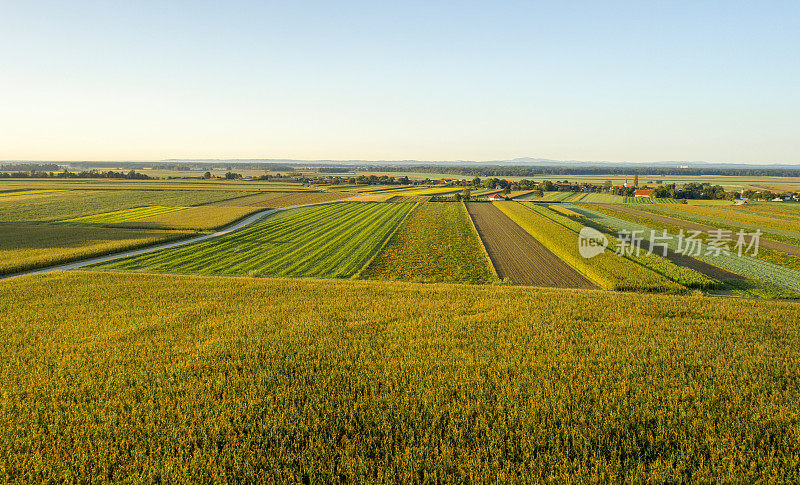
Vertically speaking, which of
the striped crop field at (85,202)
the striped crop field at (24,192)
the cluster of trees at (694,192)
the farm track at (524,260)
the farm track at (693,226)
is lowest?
the farm track at (524,260)

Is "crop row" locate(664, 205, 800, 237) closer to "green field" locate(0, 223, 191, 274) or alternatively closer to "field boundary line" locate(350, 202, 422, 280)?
"field boundary line" locate(350, 202, 422, 280)

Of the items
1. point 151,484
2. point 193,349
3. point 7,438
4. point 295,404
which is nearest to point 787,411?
point 295,404

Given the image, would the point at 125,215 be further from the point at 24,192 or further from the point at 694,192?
the point at 694,192

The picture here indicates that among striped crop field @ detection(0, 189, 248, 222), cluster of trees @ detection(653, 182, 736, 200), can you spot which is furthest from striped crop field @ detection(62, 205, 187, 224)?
cluster of trees @ detection(653, 182, 736, 200)

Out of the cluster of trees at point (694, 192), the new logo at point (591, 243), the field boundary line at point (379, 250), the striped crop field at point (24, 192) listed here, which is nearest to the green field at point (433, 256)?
the field boundary line at point (379, 250)

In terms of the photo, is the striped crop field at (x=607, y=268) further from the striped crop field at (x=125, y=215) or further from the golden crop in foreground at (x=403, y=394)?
the striped crop field at (x=125, y=215)

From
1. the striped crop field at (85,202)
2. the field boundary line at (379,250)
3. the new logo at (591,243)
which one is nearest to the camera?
the field boundary line at (379,250)

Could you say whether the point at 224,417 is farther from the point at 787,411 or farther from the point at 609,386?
the point at 787,411
